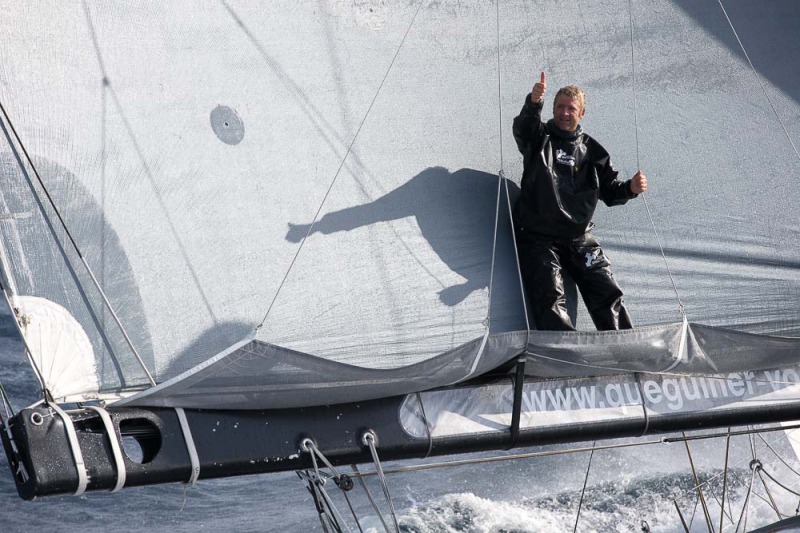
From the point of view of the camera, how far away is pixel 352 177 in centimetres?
334

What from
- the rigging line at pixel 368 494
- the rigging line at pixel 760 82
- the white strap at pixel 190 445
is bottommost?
the rigging line at pixel 368 494

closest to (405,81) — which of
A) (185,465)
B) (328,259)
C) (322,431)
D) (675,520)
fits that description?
(328,259)

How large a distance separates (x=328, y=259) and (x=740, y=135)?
1.80 metres

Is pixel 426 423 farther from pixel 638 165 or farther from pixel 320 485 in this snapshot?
pixel 638 165

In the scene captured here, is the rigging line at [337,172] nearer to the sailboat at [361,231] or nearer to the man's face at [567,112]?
the sailboat at [361,231]

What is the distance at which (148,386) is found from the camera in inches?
115

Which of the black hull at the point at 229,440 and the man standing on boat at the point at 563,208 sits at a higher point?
the man standing on boat at the point at 563,208

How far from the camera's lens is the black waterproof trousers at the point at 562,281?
3467 mm

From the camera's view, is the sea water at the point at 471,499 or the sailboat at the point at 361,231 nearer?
the sailboat at the point at 361,231

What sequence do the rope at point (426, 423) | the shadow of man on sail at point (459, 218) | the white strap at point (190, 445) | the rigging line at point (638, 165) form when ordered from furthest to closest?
the rigging line at point (638, 165) < the shadow of man on sail at point (459, 218) < the rope at point (426, 423) < the white strap at point (190, 445)

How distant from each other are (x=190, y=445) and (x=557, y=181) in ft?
4.97

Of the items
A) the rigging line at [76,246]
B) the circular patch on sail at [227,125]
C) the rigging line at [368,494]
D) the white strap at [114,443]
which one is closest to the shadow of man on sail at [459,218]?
the circular patch on sail at [227,125]

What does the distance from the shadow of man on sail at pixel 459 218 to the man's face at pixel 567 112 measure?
0.30m

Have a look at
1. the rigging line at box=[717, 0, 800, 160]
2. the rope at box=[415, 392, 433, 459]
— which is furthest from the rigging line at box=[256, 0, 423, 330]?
the rigging line at box=[717, 0, 800, 160]
